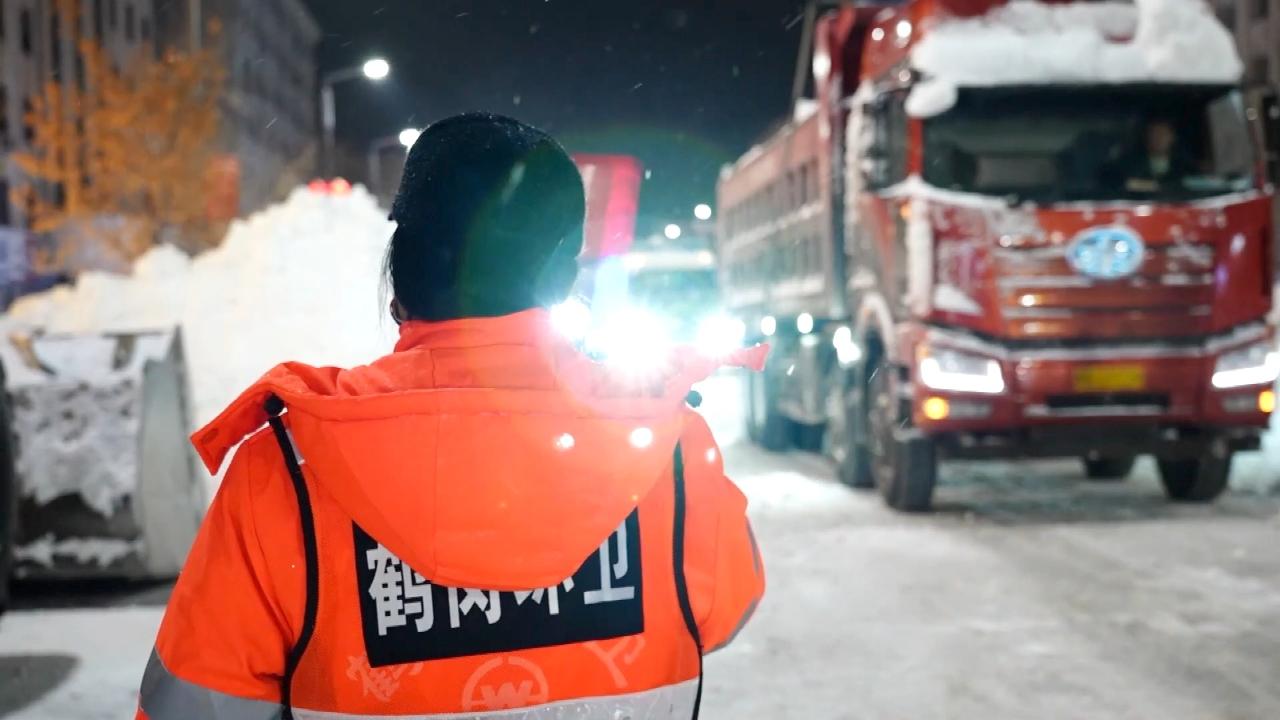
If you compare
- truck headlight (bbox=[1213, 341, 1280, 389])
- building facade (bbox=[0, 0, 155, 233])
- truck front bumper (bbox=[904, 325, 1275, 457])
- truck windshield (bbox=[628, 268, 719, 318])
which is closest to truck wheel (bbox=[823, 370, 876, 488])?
truck front bumper (bbox=[904, 325, 1275, 457])

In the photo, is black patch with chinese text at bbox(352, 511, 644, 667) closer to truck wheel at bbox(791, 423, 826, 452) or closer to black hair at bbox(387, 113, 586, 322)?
black hair at bbox(387, 113, 586, 322)

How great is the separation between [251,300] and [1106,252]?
7.22 m

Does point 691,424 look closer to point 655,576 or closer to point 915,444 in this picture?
point 655,576

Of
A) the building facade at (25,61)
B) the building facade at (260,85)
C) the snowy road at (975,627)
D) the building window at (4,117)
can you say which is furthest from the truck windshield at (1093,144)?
the building facade at (260,85)

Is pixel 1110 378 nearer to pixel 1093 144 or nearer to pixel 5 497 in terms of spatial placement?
pixel 1093 144

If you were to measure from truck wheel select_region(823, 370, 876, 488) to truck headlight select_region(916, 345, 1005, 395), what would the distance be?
1814mm

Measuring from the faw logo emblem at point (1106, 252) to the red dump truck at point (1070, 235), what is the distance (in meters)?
0.01

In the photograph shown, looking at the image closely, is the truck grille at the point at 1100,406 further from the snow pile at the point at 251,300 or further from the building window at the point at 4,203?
the building window at the point at 4,203

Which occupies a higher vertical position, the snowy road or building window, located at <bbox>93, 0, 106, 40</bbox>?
building window, located at <bbox>93, 0, 106, 40</bbox>

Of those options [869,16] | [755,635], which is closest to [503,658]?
[755,635]

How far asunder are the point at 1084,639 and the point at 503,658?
5.20 m

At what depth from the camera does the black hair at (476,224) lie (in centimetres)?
191

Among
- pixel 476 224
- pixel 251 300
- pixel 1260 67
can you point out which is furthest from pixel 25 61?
pixel 476 224

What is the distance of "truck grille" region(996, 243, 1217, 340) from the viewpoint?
1024 centimetres
